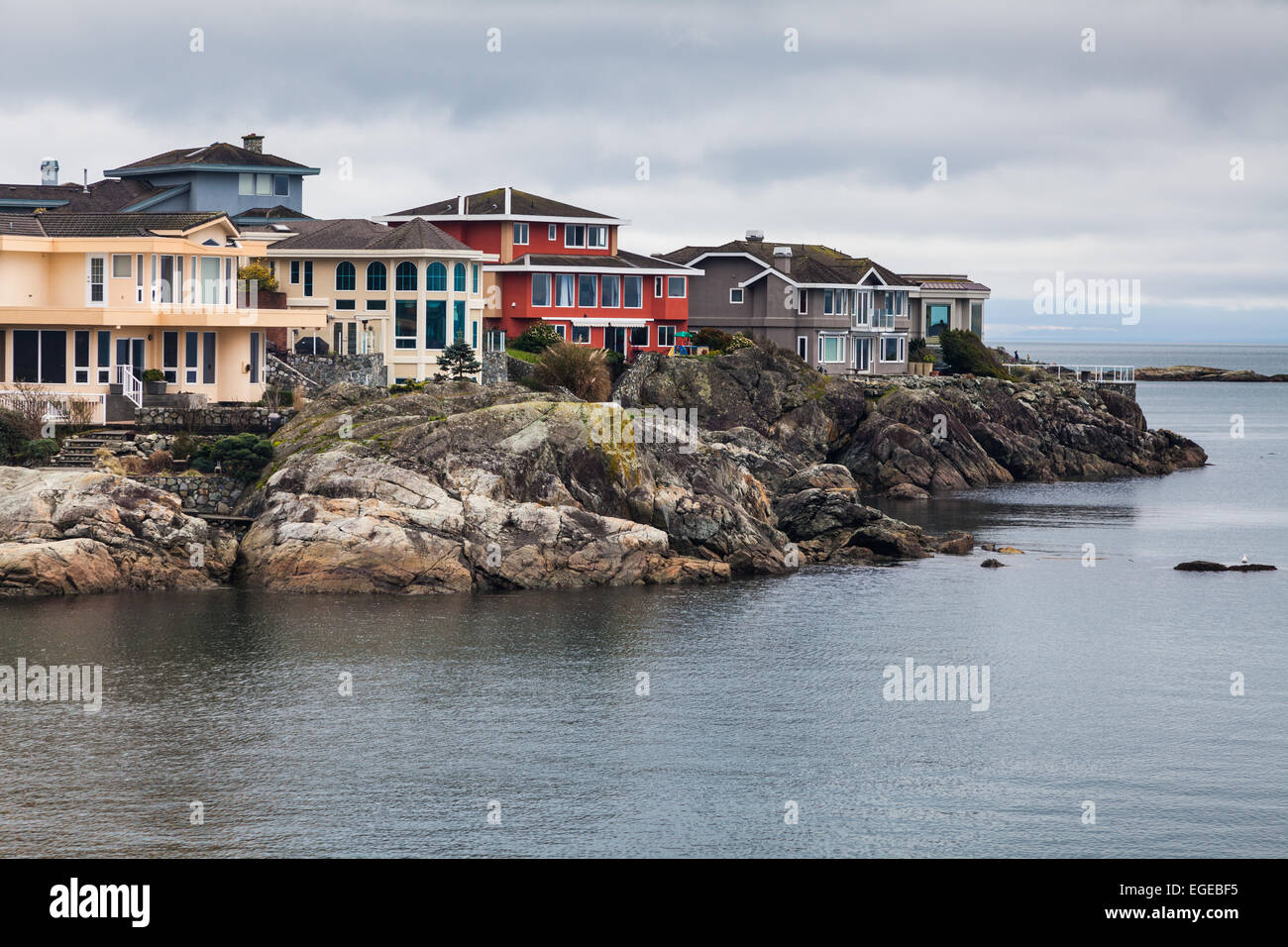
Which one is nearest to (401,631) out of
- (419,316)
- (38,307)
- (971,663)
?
(971,663)

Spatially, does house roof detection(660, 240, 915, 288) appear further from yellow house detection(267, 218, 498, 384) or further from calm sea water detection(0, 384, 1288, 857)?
calm sea water detection(0, 384, 1288, 857)

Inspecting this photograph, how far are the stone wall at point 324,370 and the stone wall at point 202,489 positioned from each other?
494 inches

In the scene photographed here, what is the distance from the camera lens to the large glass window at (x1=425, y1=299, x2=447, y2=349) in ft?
241

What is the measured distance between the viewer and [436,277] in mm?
73875

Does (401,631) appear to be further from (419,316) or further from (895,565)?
(419,316)

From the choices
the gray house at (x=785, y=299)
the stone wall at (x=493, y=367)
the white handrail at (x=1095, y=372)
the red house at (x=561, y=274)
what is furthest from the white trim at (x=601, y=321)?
the white handrail at (x=1095, y=372)

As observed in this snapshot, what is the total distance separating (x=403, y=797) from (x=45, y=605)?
67.2 feet

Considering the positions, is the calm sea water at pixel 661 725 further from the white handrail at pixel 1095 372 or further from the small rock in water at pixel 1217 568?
the white handrail at pixel 1095 372

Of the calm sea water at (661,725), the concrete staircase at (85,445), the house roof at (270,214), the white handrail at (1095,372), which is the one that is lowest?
the calm sea water at (661,725)

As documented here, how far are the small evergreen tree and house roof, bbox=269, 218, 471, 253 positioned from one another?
5358 millimetres

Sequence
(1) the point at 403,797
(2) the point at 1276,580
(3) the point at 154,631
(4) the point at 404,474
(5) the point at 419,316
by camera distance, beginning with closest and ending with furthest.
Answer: (1) the point at 403,797, (3) the point at 154,631, (4) the point at 404,474, (2) the point at 1276,580, (5) the point at 419,316

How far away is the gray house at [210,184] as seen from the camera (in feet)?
298

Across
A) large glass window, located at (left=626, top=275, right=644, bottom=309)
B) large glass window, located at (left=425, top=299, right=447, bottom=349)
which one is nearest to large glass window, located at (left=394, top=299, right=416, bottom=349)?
large glass window, located at (left=425, top=299, right=447, bottom=349)
